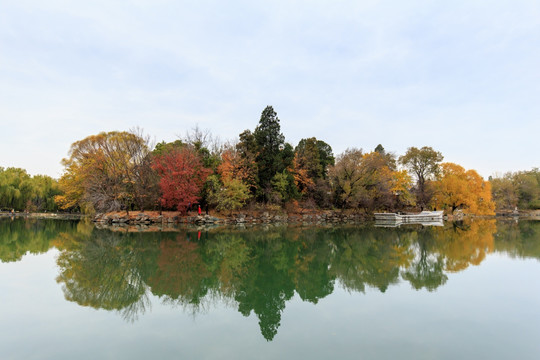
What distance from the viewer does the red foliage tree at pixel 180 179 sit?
3073cm

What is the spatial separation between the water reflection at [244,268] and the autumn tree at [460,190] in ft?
91.5

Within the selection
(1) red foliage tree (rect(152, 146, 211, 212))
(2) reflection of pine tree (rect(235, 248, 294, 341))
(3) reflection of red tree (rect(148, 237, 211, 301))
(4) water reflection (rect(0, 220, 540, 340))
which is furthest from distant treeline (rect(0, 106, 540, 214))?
(2) reflection of pine tree (rect(235, 248, 294, 341))

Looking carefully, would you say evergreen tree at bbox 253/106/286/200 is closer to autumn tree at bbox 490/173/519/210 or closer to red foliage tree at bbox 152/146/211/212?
red foliage tree at bbox 152/146/211/212

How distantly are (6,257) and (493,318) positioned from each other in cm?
1658

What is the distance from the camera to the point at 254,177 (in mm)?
34281

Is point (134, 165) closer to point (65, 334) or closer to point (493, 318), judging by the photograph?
point (65, 334)

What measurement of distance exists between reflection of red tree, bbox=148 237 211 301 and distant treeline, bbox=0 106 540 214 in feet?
57.9

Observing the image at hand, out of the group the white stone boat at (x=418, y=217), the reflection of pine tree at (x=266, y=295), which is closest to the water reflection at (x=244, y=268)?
the reflection of pine tree at (x=266, y=295)

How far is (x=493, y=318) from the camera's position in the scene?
6418 millimetres

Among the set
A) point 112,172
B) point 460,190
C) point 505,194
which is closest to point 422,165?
point 460,190

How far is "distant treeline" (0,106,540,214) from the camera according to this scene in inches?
1278

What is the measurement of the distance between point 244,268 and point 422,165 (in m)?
39.9

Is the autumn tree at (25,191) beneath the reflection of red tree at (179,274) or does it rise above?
above

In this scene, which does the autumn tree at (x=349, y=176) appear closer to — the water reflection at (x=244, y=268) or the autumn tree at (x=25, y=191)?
the water reflection at (x=244, y=268)
